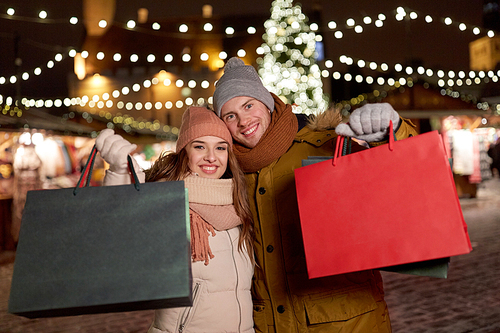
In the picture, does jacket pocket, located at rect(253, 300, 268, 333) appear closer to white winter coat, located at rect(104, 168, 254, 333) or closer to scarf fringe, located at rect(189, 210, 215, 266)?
white winter coat, located at rect(104, 168, 254, 333)

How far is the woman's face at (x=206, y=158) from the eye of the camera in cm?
223

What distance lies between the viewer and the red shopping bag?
1358mm

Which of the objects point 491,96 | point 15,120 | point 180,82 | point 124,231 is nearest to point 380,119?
point 124,231

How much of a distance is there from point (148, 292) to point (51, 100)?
9.53m

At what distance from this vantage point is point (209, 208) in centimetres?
209

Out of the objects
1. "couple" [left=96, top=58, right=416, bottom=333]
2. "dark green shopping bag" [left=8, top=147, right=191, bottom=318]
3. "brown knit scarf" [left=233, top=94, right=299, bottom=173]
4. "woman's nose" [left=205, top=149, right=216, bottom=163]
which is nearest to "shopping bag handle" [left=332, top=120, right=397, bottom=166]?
"couple" [left=96, top=58, right=416, bottom=333]

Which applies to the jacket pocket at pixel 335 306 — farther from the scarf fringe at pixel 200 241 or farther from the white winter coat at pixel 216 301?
the scarf fringe at pixel 200 241

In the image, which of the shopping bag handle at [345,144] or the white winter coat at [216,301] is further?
the white winter coat at [216,301]

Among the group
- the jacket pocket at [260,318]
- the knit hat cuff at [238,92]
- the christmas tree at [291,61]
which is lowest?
the jacket pocket at [260,318]

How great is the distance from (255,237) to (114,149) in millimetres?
918

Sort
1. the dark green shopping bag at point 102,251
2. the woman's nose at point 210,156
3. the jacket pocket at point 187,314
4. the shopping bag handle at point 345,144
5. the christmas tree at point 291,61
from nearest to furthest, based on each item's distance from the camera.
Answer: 1. the dark green shopping bag at point 102,251
2. the shopping bag handle at point 345,144
3. the jacket pocket at point 187,314
4. the woman's nose at point 210,156
5. the christmas tree at point 291,61

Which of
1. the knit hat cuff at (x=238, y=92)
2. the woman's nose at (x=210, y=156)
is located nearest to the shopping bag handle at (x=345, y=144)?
the woman's nose at (x=210, y=156)

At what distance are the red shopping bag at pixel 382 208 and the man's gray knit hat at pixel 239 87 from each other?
3.12ft

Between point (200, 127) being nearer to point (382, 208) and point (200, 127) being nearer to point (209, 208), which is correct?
point (209, 208)
